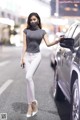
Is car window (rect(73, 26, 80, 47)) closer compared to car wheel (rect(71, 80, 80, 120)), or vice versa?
car wheel (rect(71, 80, 80, 120))

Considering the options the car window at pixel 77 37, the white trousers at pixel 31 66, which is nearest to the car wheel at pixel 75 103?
the car window at pixel 77 37

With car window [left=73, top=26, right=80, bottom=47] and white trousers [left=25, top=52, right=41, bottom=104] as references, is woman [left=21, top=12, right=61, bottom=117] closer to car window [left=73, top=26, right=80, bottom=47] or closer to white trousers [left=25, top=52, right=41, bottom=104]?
white trousers [left=25, top=52, right=41, bottom=104]

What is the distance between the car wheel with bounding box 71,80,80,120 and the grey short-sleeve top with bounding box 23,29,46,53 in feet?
4.83

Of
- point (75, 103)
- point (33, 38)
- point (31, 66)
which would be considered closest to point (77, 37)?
point (33, 38)

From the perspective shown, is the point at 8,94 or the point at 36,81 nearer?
the point at 8,94

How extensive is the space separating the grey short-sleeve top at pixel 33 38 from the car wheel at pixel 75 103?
1472mm

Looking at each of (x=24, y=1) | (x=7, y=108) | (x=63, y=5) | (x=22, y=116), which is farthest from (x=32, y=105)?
(x=24, y=1)

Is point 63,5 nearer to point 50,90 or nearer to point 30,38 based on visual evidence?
point 50,90

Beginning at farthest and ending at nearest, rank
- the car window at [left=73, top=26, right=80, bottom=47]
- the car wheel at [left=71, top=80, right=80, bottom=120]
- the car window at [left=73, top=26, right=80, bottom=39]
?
1. the car window at [left=73, top=26, right=80, bottom=39]
2. the car window at [left=73, top=26, right=80, bottom=47]
3. the car wheel at [left=71, top=80, right=80, bottom=120]

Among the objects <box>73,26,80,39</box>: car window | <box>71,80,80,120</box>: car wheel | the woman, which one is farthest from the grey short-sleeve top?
<box>71,80,80,120</box>: car wheel

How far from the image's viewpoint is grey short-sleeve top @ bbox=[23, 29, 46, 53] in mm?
6973

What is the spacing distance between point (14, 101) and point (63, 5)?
42052mm

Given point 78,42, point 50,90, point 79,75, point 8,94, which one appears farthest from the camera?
point 50,90

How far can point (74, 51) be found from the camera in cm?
611
